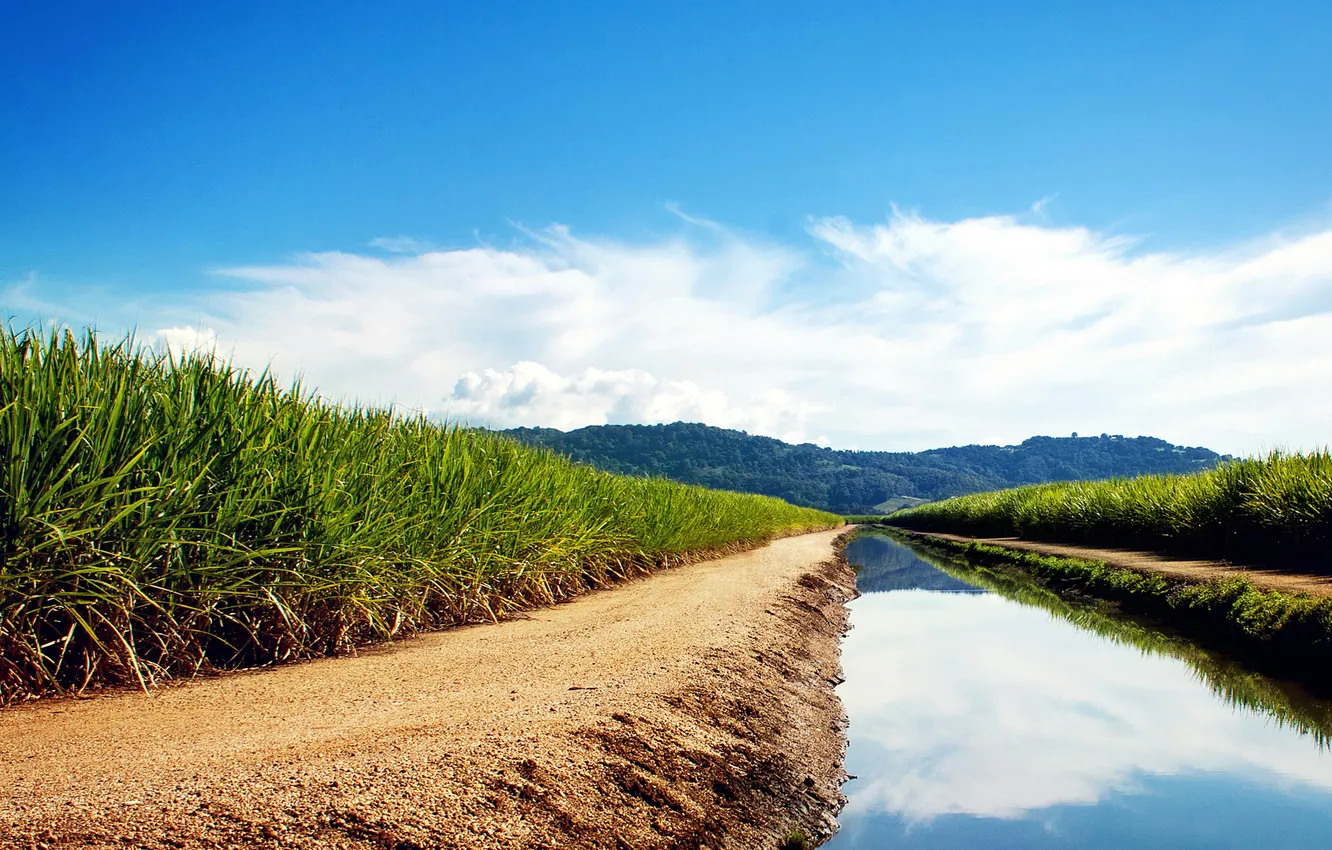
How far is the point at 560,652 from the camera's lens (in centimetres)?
445

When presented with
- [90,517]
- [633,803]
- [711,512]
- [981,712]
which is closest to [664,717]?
[633,803]

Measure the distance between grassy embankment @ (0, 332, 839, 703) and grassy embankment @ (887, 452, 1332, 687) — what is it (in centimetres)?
605

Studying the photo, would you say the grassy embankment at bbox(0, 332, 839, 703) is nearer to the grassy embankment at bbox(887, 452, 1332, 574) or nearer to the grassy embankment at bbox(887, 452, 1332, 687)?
the grassy embankment at bbox(887, 452, 1332, 687)

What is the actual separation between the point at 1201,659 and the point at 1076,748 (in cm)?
291

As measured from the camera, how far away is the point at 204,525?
12.3 feet

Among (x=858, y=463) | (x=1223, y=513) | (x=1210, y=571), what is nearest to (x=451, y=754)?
(x=1210, y=571)

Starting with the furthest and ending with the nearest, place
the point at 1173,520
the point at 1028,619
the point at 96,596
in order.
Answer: the point at 1173,520 → the point at 1028,619 → the point at 96,596

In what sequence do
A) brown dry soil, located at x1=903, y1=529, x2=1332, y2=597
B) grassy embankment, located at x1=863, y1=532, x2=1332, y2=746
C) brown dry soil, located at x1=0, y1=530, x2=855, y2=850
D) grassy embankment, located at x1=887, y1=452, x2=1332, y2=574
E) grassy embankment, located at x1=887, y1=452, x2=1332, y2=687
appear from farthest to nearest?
1. grassy embankment, located at x1=887, y1=452, x2=1332, y2=574
2. brown dry soil, located at x1=903, y1=529, x2=1332, y2=597
3. grassy embankment, located at x1=887, y1=452, x2=1332, y2=687
4. grassy embankment, located at x1=863, y1=532, x2=1332, y2=746
5. brown dry soil, located at x1=0, y1=530, x2=855, y2=850

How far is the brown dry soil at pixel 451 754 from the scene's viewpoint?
207 centimetres

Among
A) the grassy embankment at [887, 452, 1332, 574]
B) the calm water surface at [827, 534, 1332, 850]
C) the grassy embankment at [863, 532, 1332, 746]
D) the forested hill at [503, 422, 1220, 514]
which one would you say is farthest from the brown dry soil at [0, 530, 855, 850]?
the forested hill at [503, 422, 1220, 514]

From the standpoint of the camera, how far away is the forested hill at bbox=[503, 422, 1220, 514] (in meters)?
81.6

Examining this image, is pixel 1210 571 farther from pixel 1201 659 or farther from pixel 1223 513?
pixel 1201 659

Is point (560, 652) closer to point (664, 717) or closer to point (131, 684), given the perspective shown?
point (664, 717)

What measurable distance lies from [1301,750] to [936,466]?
15672 cm
